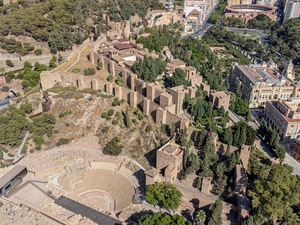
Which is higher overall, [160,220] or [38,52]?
[38,52]

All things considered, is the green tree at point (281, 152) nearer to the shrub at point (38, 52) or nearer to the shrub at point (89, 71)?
the shrub at point (89, 71)

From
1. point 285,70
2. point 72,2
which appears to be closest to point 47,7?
point 72,2

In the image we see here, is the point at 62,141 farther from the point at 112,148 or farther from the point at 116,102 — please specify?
the point at 116,102

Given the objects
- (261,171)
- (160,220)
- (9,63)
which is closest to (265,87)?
(261,171)

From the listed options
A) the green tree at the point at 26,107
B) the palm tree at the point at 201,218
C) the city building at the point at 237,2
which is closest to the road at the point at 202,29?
the city building at the point at 237,2

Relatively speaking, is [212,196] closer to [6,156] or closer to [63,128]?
[63,128]
